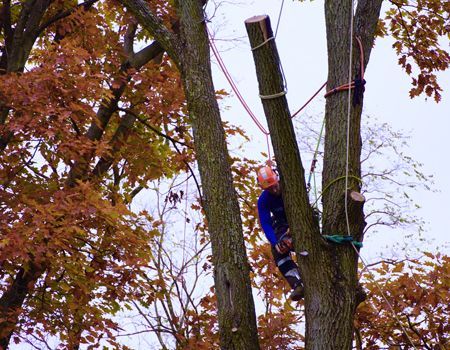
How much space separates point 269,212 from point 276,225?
123mm

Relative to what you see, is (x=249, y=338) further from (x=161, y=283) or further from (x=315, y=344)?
(x=161, y=283)

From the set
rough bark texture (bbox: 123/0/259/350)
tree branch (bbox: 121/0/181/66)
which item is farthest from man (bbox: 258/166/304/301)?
tree branch (bbox: 121/0/181/66)

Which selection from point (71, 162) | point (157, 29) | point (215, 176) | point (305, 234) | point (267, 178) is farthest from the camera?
point (71, 162)

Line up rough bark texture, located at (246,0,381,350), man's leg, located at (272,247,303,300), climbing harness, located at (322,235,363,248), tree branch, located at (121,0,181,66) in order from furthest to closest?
man's leg, located at (272,247,303,300)
tree branch, located at (121,0,181,66)
climbing harness, located at (322,235,363,248)
rough bark texture, located at (246,0,381,350)

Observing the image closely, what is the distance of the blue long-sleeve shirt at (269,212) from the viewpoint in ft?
16.7

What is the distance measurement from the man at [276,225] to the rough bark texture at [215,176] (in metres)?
0.67

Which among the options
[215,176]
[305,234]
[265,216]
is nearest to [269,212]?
[265,216]

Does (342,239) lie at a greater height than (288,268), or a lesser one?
lesser

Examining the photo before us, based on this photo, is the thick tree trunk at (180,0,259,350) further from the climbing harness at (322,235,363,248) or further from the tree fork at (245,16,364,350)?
the climbing harness at (322,235,363,248)

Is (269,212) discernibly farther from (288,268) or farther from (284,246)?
(288,268)

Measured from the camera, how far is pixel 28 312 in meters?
7.06

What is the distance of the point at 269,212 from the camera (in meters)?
5.11

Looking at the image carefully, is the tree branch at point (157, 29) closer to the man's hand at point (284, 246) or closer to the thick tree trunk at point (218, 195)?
the thick tree trunk at point (218, 195)

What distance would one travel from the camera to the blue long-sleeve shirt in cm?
508
